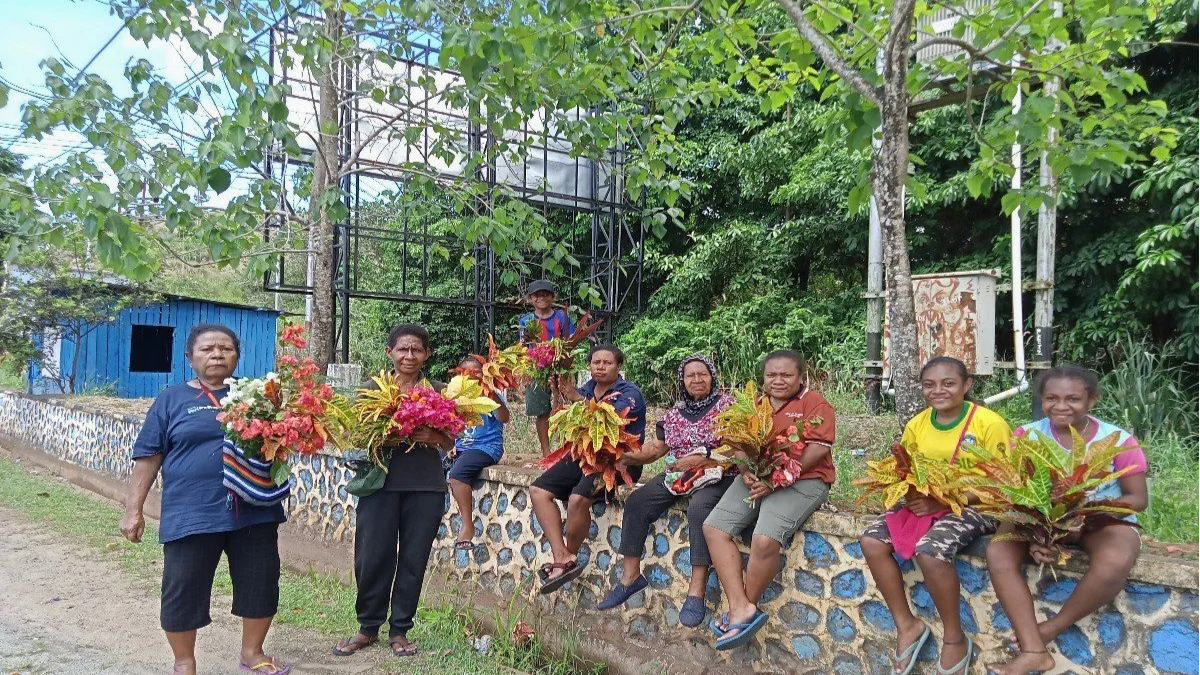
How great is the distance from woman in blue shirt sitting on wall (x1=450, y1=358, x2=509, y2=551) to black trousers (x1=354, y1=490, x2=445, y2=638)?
78cm

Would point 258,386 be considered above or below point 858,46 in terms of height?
below

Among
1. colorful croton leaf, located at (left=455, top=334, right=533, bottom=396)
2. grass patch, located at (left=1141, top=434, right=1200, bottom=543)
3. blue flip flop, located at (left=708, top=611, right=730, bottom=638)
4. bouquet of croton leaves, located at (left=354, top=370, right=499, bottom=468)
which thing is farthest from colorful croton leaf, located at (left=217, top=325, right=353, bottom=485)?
grass patch, located at (left=1141, top=434, right=1200, bottom=543)

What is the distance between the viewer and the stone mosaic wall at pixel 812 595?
3031mm

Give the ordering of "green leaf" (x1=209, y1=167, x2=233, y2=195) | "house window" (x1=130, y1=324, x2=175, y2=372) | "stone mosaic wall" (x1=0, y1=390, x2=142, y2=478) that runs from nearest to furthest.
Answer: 1. "green leaf" (x1=209, y1=167, x2=233, y2=195)
2. "stone mosaic wall" (x1=0, y1=390, x2=142, y2=478)
3. "house window" (x1=130, y1=324, x2=175, y2=372)

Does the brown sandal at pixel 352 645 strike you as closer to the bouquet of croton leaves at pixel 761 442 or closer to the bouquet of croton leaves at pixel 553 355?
the bouquet of croton leaves at pixel 553 355

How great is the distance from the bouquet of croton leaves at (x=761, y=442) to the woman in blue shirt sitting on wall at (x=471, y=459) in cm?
204

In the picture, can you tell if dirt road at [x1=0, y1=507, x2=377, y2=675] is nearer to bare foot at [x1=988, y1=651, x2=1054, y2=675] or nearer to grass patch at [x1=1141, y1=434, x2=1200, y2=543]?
bare foot at [x1=988, y1=651, x2=1054, y2=675]

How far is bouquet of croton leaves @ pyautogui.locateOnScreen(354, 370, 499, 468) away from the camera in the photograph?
4.52 metres

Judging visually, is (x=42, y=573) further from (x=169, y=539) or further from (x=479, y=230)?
(x=479, y=230)


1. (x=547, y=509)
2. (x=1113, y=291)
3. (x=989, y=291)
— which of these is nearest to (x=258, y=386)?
(x=547, y=509)

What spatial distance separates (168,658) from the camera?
4.75 metres

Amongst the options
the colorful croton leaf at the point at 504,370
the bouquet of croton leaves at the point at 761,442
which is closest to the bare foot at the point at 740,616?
the bouquet of croton leaves at the point at 761,442

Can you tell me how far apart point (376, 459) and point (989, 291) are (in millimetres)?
5660

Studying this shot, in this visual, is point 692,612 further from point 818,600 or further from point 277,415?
point 277,415
